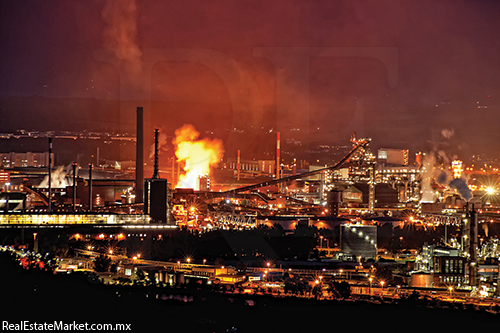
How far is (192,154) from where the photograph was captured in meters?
58.6

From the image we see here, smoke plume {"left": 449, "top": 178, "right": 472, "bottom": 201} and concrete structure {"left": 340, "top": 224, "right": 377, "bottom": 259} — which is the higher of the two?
smoke plume {"left": 449, "top": 178, "right": 472, "bottom": 201}

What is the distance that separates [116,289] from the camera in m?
19.2

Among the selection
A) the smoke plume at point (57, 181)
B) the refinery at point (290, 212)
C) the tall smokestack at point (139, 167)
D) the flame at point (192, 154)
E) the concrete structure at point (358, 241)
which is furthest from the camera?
the flame at point (192, 154)

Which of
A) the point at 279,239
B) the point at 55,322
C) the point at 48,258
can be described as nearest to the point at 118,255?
the point at 48,258

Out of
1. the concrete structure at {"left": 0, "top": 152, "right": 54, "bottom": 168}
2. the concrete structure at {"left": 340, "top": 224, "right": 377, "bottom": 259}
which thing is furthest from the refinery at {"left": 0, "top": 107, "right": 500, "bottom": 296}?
the concrete structure at {"left": 0, "top": 152, "right": 54, "bottom": 168}

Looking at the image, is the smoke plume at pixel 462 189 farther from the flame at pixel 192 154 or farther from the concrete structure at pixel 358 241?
the flame at pixel 192 154

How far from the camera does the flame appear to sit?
55344 millimetres

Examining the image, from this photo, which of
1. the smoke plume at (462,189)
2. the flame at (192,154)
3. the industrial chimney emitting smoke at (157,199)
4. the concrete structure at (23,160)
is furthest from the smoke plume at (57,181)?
the smoke plume at (462,189)

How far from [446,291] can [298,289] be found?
5350 millimetres

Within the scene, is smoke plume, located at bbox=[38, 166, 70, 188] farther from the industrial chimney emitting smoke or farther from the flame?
the industrial chimney emitting smoke

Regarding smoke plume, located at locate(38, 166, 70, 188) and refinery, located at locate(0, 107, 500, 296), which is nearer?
refinery, located at locate(0, 107, 500, 296)

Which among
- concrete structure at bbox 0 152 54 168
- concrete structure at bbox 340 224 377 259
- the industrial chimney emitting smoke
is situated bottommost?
concrete structure at bbox 340 224 377 259

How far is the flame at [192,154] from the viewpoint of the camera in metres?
55.3

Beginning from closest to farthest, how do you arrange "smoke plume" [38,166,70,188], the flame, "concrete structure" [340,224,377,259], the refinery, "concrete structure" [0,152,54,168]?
1. the refinery
2. "concrete structure" [340,224,377,259]
3. "smoke plume" [38,166,70,188]
4. the flame
5. "concrete structure" [0,152,54,168]
